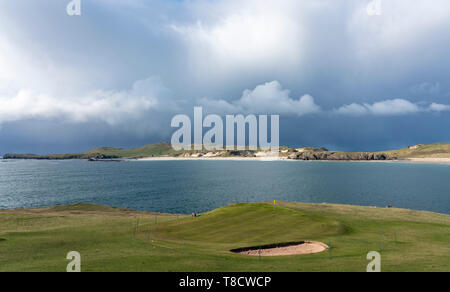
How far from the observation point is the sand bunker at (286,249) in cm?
2792

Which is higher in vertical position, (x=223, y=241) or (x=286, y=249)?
(x=223, y=241)

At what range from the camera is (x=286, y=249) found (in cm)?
2947

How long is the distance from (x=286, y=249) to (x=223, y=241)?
23.0ft

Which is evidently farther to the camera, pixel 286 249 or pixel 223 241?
pixel 223 241

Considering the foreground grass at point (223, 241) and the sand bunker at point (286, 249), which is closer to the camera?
the foreground grass at point (223, 241)

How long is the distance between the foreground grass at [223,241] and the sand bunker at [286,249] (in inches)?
35.8

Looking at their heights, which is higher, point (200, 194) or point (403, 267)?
point (403, 267)

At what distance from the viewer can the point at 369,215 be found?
49875mm

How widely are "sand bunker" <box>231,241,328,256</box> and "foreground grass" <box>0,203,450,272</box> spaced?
2.98 feet
